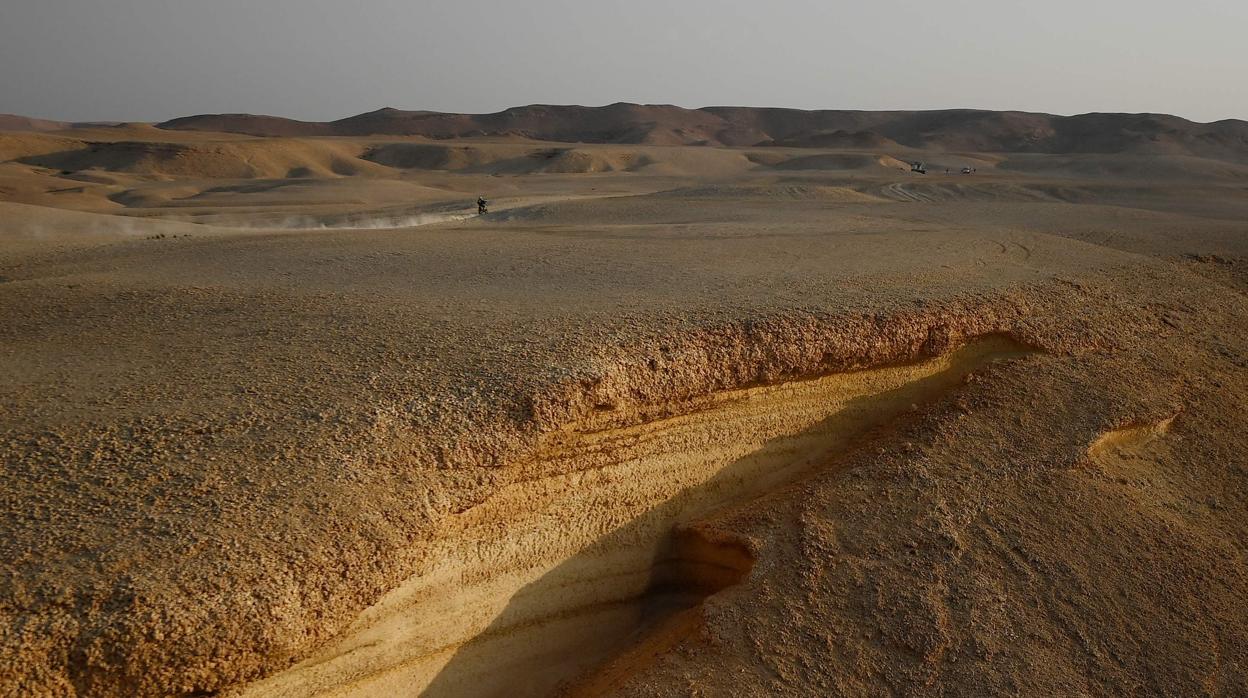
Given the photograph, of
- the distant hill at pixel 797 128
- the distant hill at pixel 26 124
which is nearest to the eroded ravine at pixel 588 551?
the distant hill at pixel 797 128

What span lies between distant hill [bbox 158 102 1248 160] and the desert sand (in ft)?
188

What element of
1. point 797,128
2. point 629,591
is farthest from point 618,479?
point 797,128

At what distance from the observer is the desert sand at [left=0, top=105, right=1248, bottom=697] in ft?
10.6

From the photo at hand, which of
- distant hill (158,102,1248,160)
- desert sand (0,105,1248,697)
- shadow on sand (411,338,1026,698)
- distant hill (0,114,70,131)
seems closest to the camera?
desert sand (0,105,1248,697)

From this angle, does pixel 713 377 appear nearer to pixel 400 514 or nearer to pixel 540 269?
pixel 400 514

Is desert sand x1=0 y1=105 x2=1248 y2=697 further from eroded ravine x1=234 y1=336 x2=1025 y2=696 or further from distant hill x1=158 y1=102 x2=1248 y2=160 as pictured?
distant hill x1=158 y1=102 x2=1248 y2=160

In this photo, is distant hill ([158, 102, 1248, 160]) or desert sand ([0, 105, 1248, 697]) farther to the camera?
distant hill ([158, 102, 1248, 160])

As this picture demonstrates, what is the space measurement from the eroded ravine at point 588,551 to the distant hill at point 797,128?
58862 millimetres

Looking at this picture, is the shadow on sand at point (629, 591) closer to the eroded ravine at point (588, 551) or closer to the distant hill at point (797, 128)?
the eroded ravine at point (588, 551)

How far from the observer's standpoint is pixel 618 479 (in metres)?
4.62

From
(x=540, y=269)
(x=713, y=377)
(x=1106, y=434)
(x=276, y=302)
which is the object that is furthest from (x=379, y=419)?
(x=1106, y=434)

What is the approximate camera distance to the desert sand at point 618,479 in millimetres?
3219

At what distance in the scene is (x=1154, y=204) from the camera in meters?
19.1

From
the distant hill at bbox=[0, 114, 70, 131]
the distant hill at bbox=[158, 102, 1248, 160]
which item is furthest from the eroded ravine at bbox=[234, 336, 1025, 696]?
the distant hill at bbox=[0, 114, 70, 131]
